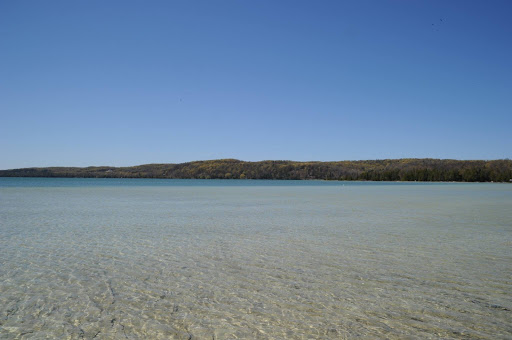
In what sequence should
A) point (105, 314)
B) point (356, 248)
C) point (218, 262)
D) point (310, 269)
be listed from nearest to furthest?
point (105, 314) → point (310, 269) → point (218, 262) → point (356, 248)

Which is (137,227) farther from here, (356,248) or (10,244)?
(356,248)

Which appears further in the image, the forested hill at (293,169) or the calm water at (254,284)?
the forested hill at (293,169)

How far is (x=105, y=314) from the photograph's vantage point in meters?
4.38

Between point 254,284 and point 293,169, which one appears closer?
point 254,284

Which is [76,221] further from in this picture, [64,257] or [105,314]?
[105,314]

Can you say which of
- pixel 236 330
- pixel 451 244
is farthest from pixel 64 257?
pixel 451 244

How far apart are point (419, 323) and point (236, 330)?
6.21 feet

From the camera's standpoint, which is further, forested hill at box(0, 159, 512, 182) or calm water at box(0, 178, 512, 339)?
forested hill at box(0, 159, 512, 182)

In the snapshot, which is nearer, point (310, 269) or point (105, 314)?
point (105, 314)

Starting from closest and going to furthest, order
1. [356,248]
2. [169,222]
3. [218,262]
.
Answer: [218,262] → [356,248] → [169,222]

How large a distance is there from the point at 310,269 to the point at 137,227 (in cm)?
668

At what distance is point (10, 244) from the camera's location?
846 cm

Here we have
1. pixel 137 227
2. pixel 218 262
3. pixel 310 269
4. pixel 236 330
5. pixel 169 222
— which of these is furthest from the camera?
pixel 169 222

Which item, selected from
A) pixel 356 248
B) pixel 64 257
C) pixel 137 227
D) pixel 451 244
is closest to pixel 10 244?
pixel 64 257
